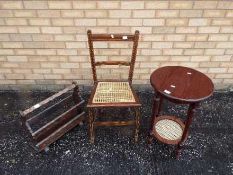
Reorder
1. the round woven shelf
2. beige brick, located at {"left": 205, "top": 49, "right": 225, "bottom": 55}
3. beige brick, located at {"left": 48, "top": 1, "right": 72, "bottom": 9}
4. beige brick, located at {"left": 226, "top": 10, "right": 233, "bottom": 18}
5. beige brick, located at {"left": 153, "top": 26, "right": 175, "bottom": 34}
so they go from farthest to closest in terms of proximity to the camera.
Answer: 1. beige brick, located at {"left": 205, "top": 49, "right": 225, "bottom": 55}
2. beige brick, located at {"left": 153, "top": 26, "right": 175, "bottom": 34}
3. beige brick, located at {"left": 226, "top": 10, "right": 233, "bottom": 18}
4. beige brick, located at {"left": 48, "top": 1, "right": 72, "bottom": 9}
5. the round woven shelf

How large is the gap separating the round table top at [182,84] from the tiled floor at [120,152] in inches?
30.9

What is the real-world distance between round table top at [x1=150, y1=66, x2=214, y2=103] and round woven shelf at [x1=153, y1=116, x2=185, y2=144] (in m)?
0.63

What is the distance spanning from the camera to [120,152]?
277 cm

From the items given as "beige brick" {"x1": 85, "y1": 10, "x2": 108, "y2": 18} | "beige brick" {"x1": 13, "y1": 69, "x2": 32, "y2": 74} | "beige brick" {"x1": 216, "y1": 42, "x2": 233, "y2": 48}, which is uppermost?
"beige brick" {"x1": 85, "y1": 10, "x2": 108, "y2": 18}

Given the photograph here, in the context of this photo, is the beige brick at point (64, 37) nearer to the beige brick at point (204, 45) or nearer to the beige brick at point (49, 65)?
the beige brick at point (49, 65)

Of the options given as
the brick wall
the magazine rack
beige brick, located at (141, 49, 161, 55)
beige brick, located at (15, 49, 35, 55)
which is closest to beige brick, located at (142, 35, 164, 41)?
the brick wall

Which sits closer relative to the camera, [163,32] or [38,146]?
[38,146]

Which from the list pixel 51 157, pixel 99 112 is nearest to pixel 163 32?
pixel 99 112

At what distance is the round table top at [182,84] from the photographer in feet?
7.45

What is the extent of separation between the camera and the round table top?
7.45 feet

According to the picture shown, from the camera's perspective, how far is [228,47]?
10.6ft

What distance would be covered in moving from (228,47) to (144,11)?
1.18 metres

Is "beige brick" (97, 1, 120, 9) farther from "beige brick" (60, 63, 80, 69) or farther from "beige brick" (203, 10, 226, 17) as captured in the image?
"beige brick" (203, 10, 226, 17)

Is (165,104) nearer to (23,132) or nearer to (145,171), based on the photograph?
(145,171)
